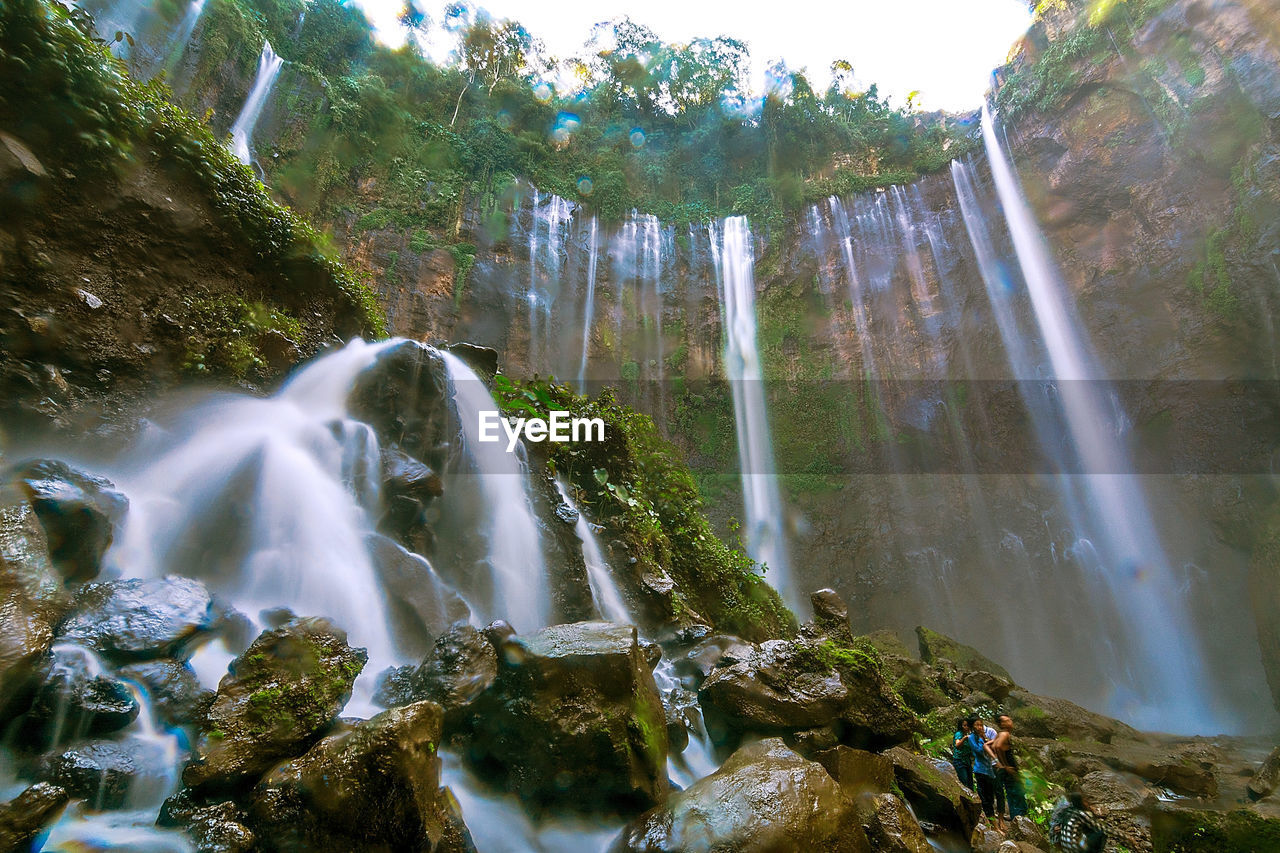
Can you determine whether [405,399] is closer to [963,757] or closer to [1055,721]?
[963,757]

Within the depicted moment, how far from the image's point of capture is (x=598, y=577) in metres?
5.98

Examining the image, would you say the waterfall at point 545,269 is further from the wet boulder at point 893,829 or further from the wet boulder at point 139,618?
the wet boulder at point 893,829

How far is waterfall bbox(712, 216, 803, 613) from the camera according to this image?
19.3 m

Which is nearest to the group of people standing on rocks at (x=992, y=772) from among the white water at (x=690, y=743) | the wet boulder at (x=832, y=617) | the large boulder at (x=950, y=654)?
the wet boulder at (x=832, y=617)

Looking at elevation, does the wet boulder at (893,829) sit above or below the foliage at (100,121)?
below

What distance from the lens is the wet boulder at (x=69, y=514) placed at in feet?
10.7

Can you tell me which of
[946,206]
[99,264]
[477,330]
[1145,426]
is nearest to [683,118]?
[946,206]

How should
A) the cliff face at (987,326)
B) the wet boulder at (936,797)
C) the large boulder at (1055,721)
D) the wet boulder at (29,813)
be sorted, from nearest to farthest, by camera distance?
the wet boulder at (29,813)
the wet boulder at (936,797)
the large boulder at (1055,721)
the cliff face at (987,326)

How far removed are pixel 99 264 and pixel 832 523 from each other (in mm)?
18863

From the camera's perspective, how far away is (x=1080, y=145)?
54.0 ft

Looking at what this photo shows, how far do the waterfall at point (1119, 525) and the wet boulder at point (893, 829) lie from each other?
1773cm

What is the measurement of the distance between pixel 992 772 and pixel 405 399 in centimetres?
674

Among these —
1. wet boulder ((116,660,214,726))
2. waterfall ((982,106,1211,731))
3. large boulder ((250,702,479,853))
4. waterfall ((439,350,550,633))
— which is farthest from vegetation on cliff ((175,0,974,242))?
large boulder ((250,702,479,853))

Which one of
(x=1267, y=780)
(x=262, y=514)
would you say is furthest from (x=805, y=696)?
(x=1267, y=780)
